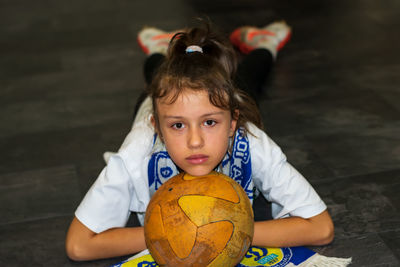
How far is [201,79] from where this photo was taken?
4.57 feet

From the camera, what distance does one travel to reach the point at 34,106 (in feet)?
8.88

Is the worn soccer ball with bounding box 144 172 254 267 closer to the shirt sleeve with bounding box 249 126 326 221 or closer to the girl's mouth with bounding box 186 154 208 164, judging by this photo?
the girl's mouth with bounding box 186 154 208 164

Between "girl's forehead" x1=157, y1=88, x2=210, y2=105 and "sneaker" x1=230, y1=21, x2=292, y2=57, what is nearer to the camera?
"girl's forehead" x1=157, y1=88, x2=210, y2=105

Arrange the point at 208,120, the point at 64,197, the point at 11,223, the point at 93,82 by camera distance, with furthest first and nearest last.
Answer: the point at 93,82 < the point at 64,197 < the point at 11,223 < the point at 208,120

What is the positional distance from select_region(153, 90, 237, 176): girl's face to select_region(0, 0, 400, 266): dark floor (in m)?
0.45

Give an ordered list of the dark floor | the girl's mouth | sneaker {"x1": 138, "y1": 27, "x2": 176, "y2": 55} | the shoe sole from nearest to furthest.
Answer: the girl's mouth → the dark floor → sneaker {"x1": 138, "y1": 27, "x2": 176, "y2": 55} → the shoe sole

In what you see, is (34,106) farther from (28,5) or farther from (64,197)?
(28,5)

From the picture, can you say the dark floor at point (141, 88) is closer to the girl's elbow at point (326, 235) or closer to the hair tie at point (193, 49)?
the girl's elbow at point (326, 235)

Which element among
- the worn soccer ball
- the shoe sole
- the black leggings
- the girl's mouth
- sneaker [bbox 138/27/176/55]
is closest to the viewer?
the worn soccer ball

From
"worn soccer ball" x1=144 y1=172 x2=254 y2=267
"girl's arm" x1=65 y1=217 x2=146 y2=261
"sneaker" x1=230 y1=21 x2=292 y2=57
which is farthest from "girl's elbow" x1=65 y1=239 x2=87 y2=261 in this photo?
"sneaker" x1=230 y1=21 x2=292 y2=57

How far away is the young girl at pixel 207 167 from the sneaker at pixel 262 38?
121 centimetres

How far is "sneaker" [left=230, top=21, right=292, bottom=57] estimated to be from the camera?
2841mm

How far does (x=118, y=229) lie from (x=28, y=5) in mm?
3411

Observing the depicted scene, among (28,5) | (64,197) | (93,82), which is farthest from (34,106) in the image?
(28,5)
